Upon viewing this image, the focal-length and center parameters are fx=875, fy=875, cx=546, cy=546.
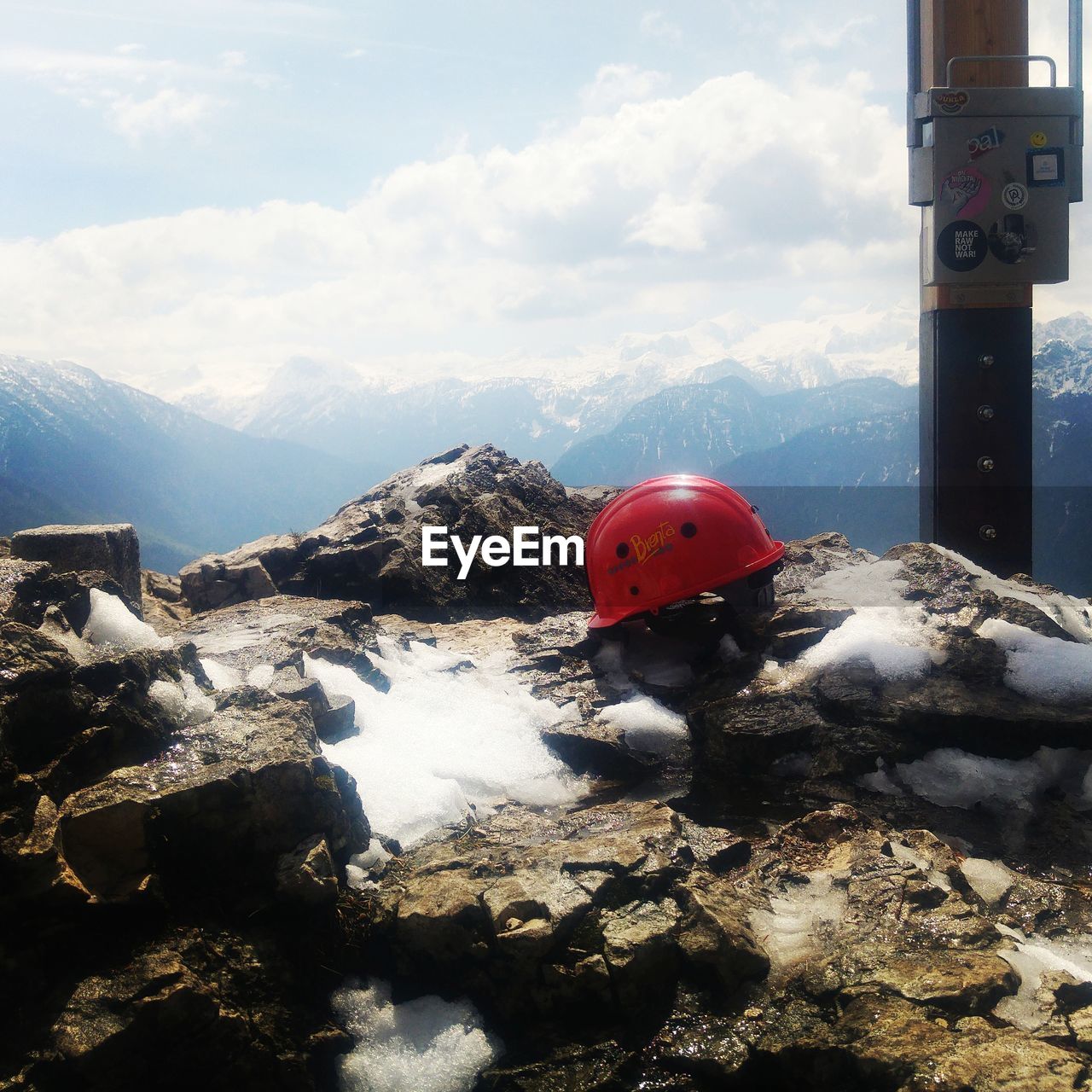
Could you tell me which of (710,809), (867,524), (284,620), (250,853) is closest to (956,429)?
(710,809)

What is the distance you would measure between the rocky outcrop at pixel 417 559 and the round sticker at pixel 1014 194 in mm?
5451

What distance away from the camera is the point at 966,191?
836cm

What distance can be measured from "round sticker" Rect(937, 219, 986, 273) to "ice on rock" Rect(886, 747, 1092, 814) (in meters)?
5.25

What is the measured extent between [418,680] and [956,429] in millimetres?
5889

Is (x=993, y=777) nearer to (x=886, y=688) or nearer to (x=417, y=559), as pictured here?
(x=886, y=688)

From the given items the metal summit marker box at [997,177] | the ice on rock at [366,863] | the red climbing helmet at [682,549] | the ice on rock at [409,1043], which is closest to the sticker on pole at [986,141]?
the metal summit marker box at [997,177]

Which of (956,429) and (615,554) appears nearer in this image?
(615,554)

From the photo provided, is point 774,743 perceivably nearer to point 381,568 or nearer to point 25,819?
point 25,819

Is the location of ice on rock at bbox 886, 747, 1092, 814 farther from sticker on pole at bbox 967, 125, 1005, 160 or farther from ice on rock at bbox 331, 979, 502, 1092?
sticker on pole at bbox 967, 125, 1005, 160

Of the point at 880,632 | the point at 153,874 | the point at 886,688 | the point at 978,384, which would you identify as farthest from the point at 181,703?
the point at 978,384

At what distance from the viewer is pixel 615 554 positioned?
23.0 feet

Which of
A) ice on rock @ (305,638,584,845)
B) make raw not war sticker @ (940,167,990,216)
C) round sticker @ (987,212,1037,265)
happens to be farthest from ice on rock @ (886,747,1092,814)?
make raw not war sticker @ (940,167,990,216)

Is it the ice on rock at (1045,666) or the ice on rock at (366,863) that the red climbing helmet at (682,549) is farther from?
the ice on rock at (366,863)
